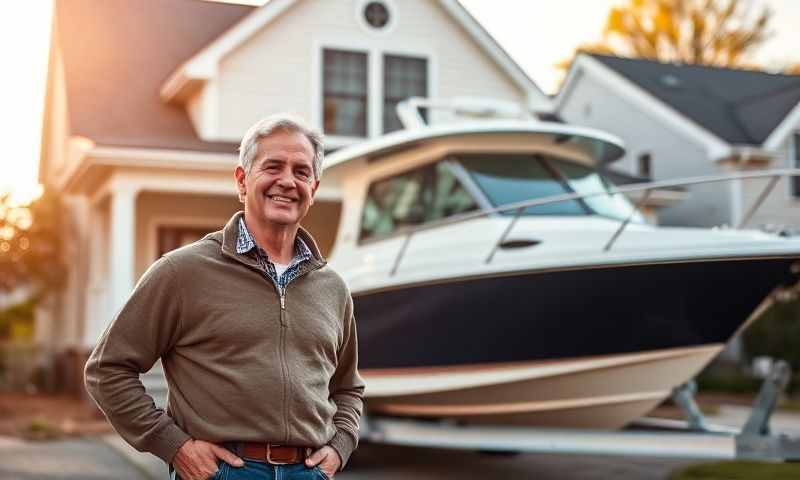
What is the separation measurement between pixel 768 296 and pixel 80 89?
11161 mm

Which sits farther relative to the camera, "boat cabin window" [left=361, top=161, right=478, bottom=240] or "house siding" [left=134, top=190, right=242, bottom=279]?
"house siding" [left=134, top=190, right=242, bottom=279]

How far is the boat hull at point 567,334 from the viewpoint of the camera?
7.62 meters

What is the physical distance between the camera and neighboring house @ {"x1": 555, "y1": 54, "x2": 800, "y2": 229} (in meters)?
18.2

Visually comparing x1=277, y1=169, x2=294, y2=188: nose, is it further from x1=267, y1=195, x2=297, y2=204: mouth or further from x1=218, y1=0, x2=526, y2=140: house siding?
x1=218, y1=0, x2=526, y2=140: house siding

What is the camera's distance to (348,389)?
3371mm

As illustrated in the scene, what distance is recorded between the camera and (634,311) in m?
7.74

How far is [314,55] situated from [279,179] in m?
13.3

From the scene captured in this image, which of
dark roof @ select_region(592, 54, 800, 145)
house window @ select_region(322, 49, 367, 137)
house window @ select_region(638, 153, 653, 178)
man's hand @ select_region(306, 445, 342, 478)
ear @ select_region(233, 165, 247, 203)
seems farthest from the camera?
house window @ select_region(638, 153, 653, 178)

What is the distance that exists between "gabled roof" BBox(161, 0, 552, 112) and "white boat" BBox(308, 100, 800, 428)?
19.8 feet

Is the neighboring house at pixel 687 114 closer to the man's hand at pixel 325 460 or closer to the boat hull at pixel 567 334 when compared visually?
the boat hull at pixel 567 334

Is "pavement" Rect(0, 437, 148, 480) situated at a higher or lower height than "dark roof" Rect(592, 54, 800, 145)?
lower

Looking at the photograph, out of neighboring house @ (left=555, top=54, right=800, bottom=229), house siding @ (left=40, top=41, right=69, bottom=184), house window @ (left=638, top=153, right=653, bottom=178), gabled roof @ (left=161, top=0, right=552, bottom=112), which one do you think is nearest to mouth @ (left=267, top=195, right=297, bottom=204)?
neighboring house @ (left=555, top=54, right=800, bottom=229)

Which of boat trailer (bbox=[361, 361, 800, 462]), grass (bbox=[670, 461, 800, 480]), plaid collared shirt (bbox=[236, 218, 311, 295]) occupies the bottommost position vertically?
grass (bbox=[670, 461, 800, 480])

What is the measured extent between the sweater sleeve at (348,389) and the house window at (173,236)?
12882 mm
